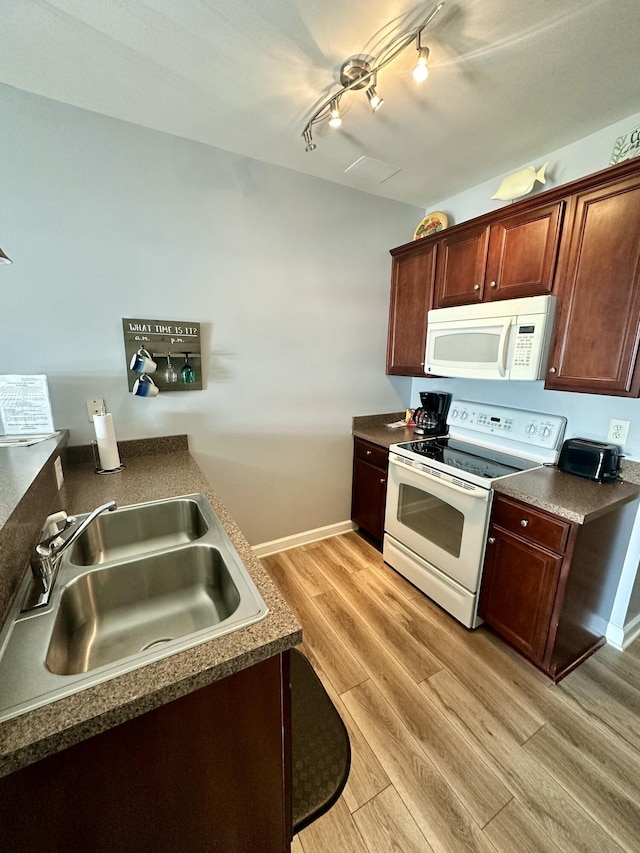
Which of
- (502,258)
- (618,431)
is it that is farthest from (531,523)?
(502,258)

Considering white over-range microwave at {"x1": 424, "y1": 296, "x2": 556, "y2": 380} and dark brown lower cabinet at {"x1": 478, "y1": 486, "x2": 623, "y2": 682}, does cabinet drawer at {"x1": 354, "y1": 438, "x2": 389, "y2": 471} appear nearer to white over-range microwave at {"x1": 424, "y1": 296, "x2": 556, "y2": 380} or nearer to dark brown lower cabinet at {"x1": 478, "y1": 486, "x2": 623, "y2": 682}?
white over-range microwave at {"x1": 424, "y1": 296, "x2": 556, "y2": 380}

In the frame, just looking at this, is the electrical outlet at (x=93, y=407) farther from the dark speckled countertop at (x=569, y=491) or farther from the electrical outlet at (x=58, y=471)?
the dark speckled countertop at (x=569, y=491)

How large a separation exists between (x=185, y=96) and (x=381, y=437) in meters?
2.08

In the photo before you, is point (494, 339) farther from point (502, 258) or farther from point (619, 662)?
point (619, 662)

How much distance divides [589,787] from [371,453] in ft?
5.88

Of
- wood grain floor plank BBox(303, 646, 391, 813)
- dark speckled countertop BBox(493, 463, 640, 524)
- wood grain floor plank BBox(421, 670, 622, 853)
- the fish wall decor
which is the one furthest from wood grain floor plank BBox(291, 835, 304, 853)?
the fish wall decor

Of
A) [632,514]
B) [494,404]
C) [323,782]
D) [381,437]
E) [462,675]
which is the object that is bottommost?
[462,675]

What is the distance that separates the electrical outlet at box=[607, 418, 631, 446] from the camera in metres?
1.69

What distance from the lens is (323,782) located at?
36.9 inches

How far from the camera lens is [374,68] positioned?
1256mm

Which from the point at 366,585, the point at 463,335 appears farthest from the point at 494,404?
the point at 366,585

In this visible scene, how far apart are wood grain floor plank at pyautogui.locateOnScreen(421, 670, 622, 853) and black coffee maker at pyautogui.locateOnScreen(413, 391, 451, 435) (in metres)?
1.54

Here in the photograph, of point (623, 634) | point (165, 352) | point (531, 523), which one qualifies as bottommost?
point (623, 634)

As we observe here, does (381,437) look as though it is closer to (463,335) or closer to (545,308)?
(463,335)
